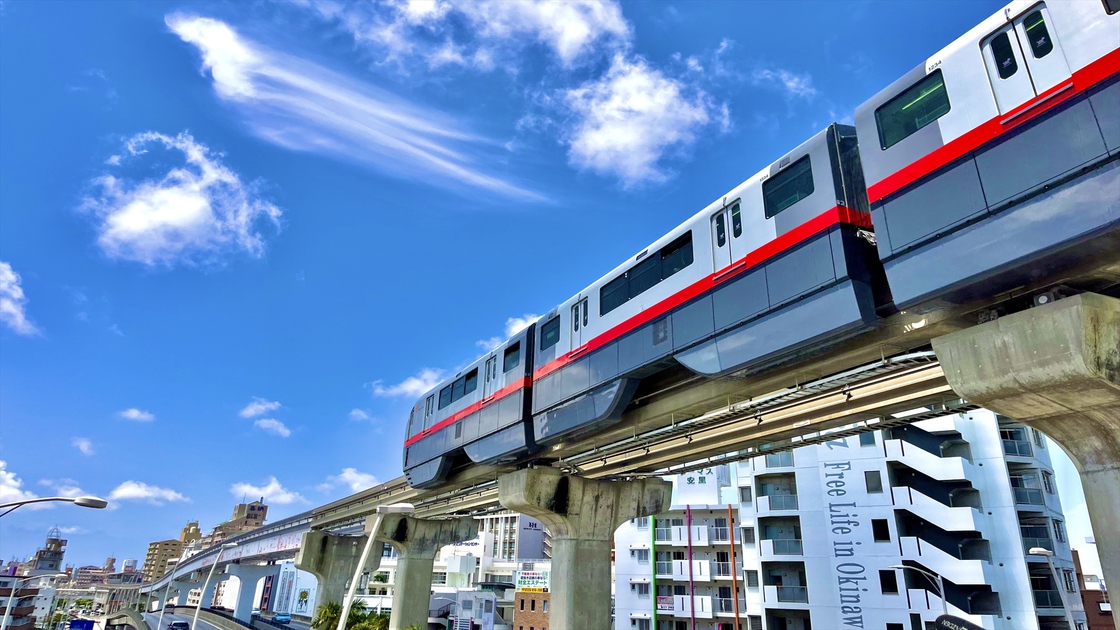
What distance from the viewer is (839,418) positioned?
17.0m

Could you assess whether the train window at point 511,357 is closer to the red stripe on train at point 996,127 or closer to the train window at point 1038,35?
the red stripe on train at point 996,127

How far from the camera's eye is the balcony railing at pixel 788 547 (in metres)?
41.6

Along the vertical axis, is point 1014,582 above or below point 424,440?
below

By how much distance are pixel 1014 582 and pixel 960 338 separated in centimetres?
3287

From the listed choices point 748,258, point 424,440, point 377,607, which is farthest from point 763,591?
point 377,607

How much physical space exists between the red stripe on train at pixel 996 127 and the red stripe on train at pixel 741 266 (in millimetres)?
784

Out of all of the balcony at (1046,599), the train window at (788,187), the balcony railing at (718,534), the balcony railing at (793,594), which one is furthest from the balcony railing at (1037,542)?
the train window at (788,187)

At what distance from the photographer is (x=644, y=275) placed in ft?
58.7

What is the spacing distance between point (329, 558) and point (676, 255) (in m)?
43.4

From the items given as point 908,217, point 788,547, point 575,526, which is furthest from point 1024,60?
point 788,547

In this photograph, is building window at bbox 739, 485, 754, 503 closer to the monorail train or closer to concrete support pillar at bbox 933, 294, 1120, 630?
the monorail train

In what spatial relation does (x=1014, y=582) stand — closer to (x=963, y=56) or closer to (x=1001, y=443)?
(x=1001, y=443)

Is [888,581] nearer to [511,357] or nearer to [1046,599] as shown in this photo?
[1046,599]

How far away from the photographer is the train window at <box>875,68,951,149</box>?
35.7 ft
